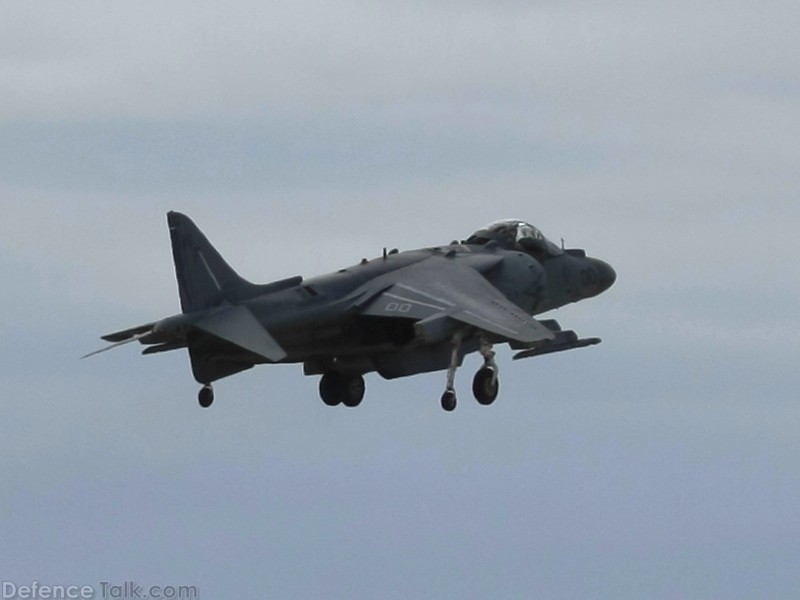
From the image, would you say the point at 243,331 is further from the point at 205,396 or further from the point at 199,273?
the point at 205,396

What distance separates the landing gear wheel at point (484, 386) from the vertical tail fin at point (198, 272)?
278 inches

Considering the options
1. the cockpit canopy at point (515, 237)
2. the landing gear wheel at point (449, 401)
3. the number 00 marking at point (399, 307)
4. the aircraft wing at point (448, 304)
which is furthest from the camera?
the cockpit canopy at point (515, 237)

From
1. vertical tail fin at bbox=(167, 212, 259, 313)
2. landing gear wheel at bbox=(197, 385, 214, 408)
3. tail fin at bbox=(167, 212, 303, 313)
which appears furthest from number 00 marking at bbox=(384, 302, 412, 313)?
landing gear wheel at bbox=(197, 385, 214, 408)

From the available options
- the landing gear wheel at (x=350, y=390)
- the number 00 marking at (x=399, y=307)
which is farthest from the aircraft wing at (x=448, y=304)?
the landing gear wheel at (x=350, y=390)

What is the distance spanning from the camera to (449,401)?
64250mm

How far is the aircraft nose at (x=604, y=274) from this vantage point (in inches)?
2889

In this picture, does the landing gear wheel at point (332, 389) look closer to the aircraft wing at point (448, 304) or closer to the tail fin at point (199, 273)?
the aircraft wing at point (448, 304)

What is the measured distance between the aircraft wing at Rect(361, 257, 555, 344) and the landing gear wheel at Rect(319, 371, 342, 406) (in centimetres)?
311

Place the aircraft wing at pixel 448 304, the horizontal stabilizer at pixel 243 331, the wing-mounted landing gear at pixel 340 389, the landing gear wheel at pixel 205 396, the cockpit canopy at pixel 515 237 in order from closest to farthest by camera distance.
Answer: the horizontal stabilizer at pixel 243 331 < the landing gear wheel at pixel 205 396 < the aircraft wing at pixel 448 304 < the wing-mounted landing gear at pixel 340 389 < the cockpit canopy at pixel 515 237

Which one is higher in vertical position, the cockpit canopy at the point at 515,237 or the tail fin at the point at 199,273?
the cockpit canopy at the point at 515,237

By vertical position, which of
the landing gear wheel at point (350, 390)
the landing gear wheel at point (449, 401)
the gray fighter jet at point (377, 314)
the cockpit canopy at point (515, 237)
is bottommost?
the landing gear wheel at point (449, 401)

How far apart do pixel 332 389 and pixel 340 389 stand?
219 millimetres

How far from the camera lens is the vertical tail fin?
61719 mm

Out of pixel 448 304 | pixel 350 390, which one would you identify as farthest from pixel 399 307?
pixel 350 390
